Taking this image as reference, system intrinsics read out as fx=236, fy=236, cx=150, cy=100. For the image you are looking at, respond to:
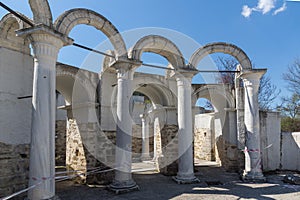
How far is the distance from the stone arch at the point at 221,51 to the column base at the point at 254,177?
341 centimetres

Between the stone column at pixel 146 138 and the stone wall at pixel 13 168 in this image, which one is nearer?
the stone wall at pixel 13 168

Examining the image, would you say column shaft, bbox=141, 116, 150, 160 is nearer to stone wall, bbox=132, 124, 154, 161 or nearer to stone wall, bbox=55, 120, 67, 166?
stone wall, bbox=132, 124, 154, 161

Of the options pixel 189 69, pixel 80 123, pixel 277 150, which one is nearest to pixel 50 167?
pixel 80 123

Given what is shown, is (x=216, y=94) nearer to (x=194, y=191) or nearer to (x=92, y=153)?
(x=194, y=191)

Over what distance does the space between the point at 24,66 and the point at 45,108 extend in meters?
1.72

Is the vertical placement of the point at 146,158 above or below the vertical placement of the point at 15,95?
below

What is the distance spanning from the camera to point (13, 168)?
5.27 meters

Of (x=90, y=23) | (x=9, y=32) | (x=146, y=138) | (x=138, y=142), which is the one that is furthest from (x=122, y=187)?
(x=138, y=142)

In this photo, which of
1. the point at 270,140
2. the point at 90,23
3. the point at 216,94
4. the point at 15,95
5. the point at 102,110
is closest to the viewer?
the point at 15,95

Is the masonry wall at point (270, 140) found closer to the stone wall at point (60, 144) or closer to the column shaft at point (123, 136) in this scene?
the column shaft at point (123, 136)

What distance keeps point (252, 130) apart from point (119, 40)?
5.06 metres

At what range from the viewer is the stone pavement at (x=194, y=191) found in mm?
5750

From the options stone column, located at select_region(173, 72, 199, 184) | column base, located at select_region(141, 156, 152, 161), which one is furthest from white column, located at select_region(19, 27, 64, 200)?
column base, located at select_region(141, 156, 152, 161)

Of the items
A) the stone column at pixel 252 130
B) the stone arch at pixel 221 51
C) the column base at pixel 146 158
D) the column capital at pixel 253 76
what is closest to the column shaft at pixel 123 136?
the stone arch at pixel 221 51
